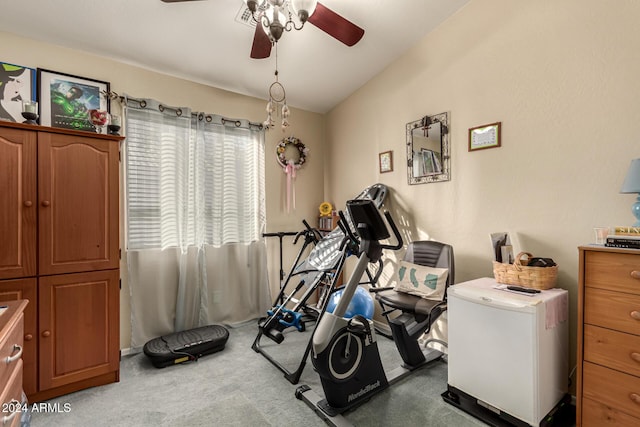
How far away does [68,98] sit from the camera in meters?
2.39

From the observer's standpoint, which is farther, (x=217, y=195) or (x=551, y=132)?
(x=217, y=195)

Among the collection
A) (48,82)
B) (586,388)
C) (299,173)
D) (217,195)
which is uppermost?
(48,82)

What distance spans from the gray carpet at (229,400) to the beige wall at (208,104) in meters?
0.74

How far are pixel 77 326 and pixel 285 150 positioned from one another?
2.60m

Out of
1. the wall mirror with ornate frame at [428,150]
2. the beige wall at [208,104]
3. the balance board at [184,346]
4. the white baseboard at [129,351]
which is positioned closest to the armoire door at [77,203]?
the beige wall at [208,104]

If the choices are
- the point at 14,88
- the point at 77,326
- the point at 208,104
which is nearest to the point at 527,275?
the point at 77,326

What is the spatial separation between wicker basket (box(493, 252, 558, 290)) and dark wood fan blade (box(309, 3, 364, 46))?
188 centimetres

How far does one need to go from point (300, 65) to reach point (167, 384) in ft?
10.0

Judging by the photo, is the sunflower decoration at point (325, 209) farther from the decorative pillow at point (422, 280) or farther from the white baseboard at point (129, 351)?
the white baseboard at point (129, 351)

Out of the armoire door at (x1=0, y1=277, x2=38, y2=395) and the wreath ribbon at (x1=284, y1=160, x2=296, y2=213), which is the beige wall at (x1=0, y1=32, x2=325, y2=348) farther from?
the armoire door at (x1=0, y1=277, x2=38, y2=395)

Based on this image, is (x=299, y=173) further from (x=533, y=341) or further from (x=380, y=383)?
(x=533, y=341)

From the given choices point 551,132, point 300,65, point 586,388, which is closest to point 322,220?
point 300,65

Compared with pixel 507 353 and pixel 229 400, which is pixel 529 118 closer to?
pixel 507 353

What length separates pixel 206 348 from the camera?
2.61m
